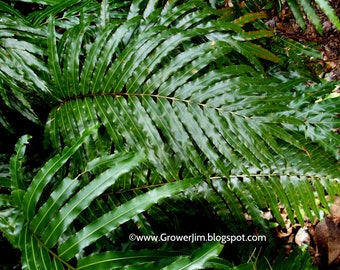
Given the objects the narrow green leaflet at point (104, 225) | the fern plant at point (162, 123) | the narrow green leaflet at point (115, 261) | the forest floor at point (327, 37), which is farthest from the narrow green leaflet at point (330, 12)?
the forest floor at point (327, 37)

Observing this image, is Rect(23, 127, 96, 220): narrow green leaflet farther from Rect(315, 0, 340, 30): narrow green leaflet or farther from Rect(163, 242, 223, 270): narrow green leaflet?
Rect(315, 0, 340, 30): narrow green leaflet

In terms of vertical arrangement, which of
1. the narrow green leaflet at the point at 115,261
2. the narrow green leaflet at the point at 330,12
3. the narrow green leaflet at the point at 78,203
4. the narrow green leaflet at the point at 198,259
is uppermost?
the narrow green leaflet at the point at 330,12

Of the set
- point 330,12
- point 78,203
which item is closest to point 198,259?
point 78,203

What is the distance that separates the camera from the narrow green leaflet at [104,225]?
34.8 inches

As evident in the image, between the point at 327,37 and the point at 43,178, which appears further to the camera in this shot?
the point at 327,37

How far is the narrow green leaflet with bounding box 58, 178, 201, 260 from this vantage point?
885 mm

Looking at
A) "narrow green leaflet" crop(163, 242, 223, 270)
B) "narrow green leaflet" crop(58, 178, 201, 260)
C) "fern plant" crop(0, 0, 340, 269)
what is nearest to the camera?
"narrow green leaflet" crop(163, 242, 223, 270)

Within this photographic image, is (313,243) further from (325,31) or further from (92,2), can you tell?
(92,2)

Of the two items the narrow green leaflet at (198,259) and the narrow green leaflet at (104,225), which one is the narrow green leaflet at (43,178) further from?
the narrow green leaflet at (198,259)

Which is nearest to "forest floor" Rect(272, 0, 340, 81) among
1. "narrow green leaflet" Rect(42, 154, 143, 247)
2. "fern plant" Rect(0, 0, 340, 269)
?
"fern plant" Rect(0, 0, 340, 269)

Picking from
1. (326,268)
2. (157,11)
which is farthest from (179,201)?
(326,268)

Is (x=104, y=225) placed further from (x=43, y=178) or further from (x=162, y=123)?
(x=162, y=123)

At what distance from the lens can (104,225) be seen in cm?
89

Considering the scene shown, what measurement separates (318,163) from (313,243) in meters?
0.99
